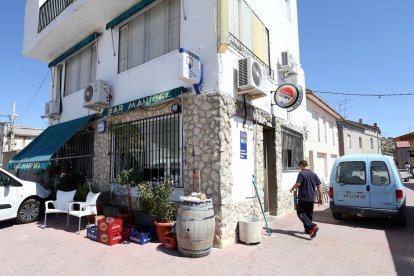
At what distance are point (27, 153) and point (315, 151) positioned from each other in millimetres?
14623

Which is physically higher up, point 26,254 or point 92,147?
point 92,147

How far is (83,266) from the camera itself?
5098mm

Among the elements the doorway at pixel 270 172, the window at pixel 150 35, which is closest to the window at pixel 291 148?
the doorway at pixel 270 172

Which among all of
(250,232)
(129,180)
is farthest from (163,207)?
(250,232)

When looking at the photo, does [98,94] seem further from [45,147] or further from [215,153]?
[215,153]

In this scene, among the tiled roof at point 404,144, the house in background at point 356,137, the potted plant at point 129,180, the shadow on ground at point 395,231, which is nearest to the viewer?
the shadow on ground at point 395,231

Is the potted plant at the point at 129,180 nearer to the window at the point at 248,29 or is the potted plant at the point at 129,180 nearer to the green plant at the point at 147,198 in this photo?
the green plant at the point at 147,198

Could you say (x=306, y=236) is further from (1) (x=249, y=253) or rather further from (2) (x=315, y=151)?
(2) (x=315, y=151)

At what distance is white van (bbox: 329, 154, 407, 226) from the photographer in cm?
780

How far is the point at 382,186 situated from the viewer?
7961 millimetres

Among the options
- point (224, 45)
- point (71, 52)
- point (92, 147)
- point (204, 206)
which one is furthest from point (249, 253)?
point (71, 52)

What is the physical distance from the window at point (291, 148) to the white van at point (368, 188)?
6.28 feet

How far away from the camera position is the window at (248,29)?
24.5 ft

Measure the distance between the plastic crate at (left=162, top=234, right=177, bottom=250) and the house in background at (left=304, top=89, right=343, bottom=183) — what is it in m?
10.5
